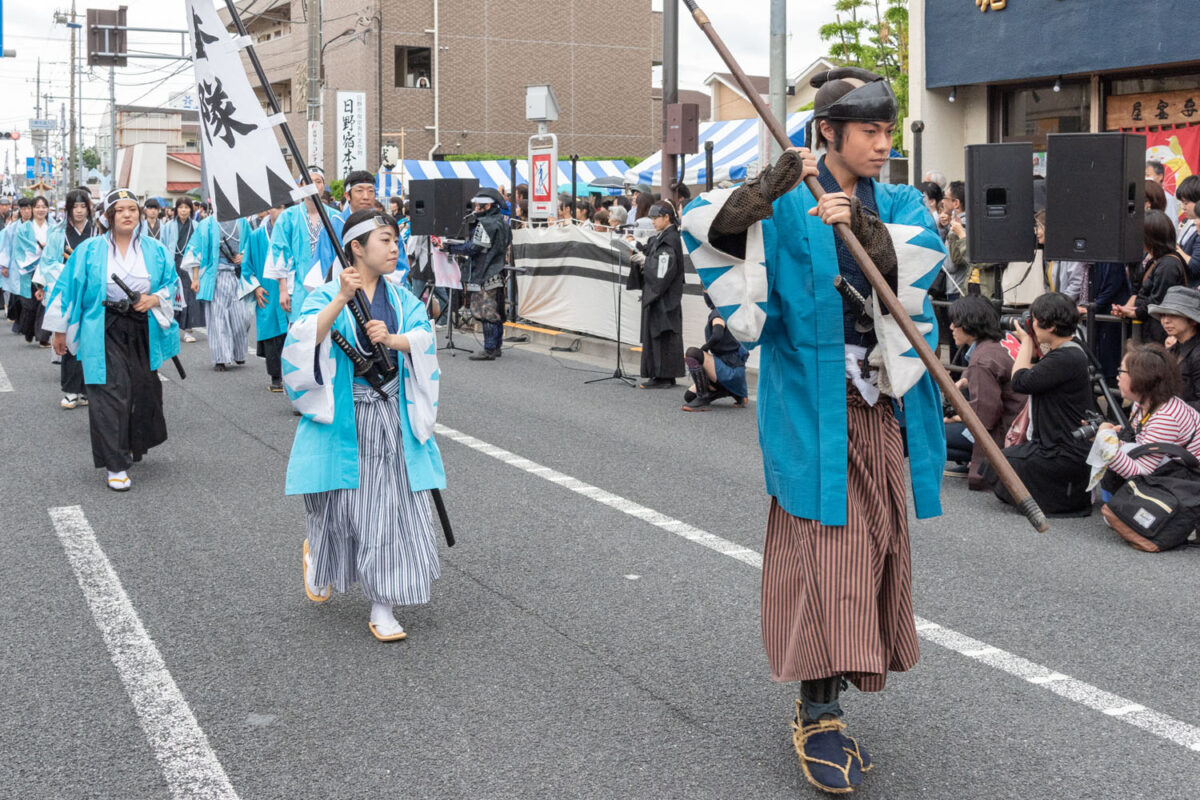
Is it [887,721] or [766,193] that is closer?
[766,193]

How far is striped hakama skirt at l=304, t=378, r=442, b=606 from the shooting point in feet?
16.7

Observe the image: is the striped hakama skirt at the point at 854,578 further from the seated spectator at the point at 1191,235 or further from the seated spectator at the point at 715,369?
the seated spectator at the point at 715,369

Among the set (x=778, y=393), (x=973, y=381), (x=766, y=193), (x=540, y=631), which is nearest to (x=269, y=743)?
(x=540, y=631)

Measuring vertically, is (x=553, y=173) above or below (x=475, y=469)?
above

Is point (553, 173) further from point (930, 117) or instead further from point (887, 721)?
point (887, 721)

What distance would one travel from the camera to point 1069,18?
49.9 feet

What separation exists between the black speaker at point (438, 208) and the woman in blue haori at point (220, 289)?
6.78ft

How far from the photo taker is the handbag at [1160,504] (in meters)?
6.44

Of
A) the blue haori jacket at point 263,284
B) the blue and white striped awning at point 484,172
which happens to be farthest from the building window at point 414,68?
the blue haori jacket at point 263,284

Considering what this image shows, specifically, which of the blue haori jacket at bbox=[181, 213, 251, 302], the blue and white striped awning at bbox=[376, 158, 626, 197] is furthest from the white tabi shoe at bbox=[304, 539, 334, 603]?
the blue and white striped awning at bbox=[376, 158, 626, 197]

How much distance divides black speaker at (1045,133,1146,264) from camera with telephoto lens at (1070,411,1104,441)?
1517 mm

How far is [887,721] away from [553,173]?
14.5 meters

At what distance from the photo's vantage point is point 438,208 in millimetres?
15641

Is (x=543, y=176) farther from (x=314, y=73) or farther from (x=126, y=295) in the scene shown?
(x=126, y=295)
